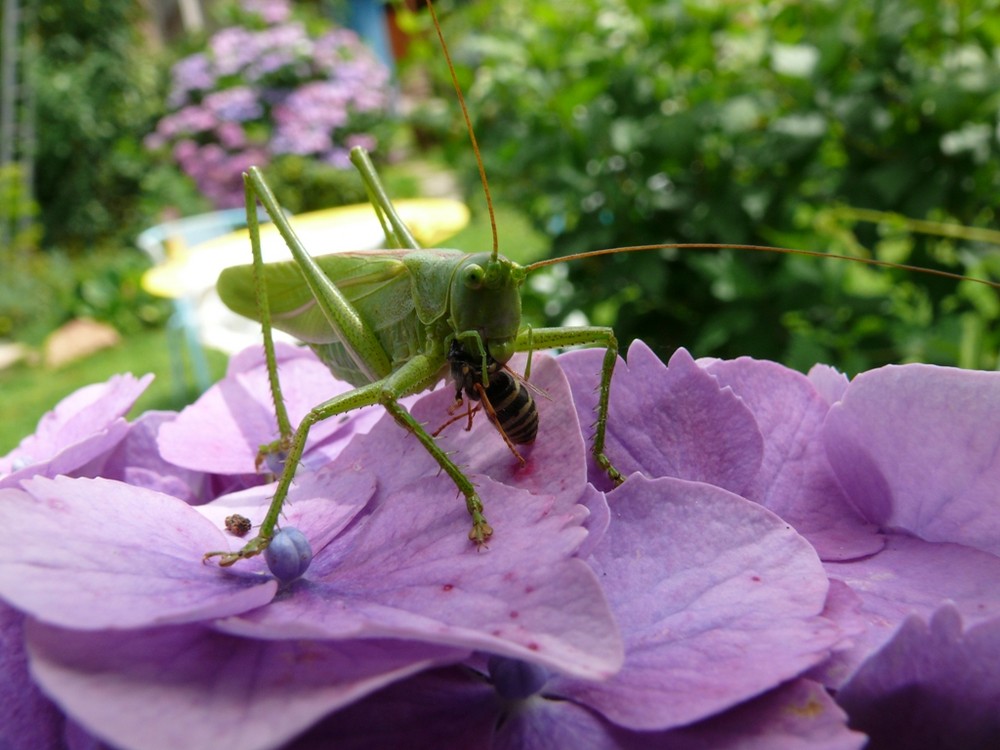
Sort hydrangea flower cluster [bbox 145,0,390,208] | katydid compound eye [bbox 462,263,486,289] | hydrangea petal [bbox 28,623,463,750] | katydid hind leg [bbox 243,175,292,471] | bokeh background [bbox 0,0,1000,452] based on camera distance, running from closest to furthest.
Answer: hydrangea petal [bbox 28,623,463,750] → katydid hind leg [bbox 243,175,292,471] → katydid compound eye [bbox 462,263,486,289] → bokeh background [bbox 0,0,1000,452] → hydrangea flower cluster [bbox 145,0,390,208]

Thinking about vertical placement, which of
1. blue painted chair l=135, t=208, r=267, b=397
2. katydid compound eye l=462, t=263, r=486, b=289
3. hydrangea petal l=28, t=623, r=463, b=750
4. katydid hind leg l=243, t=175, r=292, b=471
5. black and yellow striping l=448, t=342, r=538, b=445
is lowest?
blue painted chair l=135, t=208, r=267, b=397

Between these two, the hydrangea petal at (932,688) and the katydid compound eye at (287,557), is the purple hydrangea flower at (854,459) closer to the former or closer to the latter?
the hydrangea petal at (932,688)

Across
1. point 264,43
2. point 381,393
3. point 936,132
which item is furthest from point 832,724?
point 264,43

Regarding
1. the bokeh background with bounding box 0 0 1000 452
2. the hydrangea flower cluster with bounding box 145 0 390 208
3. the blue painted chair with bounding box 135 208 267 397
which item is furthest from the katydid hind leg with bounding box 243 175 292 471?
the hydrangea flower cluster with bounding box 145 0 390 208

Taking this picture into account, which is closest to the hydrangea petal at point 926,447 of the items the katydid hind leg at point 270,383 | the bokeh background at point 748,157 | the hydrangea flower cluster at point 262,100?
the katydid hind leg at point 270,383

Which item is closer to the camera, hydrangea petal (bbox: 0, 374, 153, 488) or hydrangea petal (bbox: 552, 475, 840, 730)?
hydrangea petal (bbox: 552, 475, 840, 730)

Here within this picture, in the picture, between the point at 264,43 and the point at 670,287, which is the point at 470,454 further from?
the point at 264,43

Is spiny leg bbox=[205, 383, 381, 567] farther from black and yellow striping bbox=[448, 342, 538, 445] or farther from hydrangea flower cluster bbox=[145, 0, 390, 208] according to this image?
hydrangea flower cluster bbox=[145, 0, 390, 208]

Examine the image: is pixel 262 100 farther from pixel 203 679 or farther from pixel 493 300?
pixel 203 679
